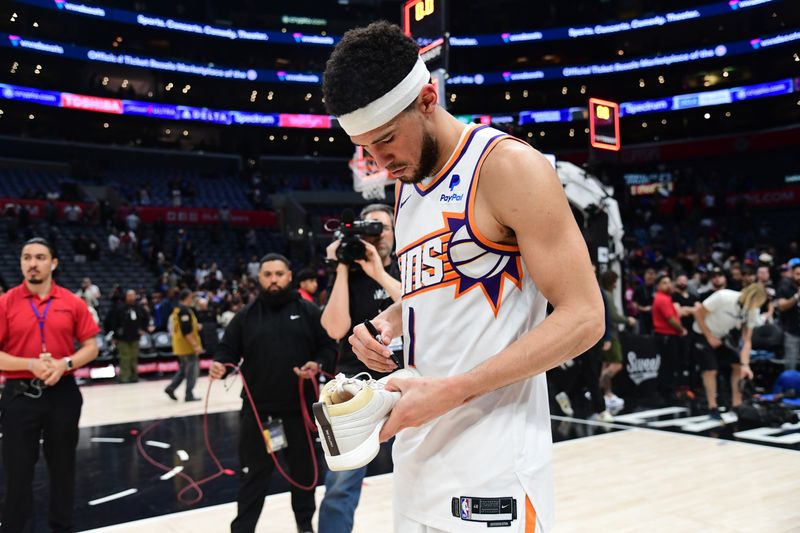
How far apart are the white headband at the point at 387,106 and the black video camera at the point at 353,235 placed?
241cm

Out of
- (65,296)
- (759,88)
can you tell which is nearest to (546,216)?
(65,296)

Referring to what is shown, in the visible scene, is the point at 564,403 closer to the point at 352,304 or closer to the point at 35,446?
the point at 352,304

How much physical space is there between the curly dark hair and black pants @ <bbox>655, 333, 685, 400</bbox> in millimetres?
10156

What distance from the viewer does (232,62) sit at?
122ft

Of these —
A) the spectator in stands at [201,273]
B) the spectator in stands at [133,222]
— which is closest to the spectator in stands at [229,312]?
the spectator in stands at [201,273]

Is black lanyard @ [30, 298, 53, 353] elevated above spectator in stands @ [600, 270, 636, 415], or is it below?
above

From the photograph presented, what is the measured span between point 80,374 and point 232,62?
1059 inches

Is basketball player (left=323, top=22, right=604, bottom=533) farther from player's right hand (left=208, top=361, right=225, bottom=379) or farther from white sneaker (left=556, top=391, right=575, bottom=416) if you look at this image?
white sneaker (left=556, top=391, right=575, bottom=416)

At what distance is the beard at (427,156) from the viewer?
160 centimetres

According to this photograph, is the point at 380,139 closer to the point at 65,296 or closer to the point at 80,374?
the point at 65,296

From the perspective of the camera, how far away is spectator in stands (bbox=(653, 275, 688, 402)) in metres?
10.3

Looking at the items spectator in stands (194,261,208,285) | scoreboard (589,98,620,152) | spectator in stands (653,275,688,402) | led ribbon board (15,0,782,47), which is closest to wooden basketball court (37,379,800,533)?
spectator in stands (653,275,688,402)

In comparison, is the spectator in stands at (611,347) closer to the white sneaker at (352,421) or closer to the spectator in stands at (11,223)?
the white sneaker at (352,421)

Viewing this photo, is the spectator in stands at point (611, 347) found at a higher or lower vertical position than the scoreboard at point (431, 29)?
lower
